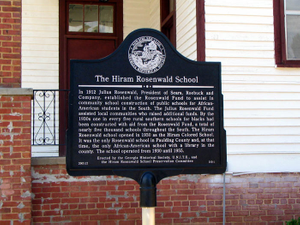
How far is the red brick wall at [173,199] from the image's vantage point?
5395 mm

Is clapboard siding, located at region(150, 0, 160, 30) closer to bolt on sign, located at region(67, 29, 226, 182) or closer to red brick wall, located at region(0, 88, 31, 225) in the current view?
red brick wall, located at region(0, 88, 31, 225)

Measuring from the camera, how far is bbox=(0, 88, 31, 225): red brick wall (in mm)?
5051

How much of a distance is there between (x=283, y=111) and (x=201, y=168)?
3.00 metres

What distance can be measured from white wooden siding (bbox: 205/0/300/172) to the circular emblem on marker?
256 cm

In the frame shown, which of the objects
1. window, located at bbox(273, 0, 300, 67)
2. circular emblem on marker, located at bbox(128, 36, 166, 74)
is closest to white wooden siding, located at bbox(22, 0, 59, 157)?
window, located at bbox(273, 0, 300, 67)

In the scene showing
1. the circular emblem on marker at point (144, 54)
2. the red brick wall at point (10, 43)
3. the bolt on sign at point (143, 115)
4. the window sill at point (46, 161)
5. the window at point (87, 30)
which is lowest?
the window sill at point (46, 161)

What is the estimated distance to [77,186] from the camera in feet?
17.8

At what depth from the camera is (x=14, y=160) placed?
5.08 m

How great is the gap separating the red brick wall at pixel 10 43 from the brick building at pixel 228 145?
1 centimetres

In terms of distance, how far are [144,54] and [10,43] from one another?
8.92 ft

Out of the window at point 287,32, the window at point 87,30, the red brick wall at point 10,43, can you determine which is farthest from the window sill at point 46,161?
the window at point 287,32

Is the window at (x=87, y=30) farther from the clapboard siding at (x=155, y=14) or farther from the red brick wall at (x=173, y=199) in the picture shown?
the red brick wall at (x=173, y=199)

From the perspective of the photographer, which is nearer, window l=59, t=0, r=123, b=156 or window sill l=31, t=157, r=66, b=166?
window sill l=31, t=157, r=66, b=166

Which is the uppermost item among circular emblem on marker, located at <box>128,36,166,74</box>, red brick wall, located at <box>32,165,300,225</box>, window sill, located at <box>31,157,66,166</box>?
circular emblem on marker, located at <box>128,36,166,74</box>
